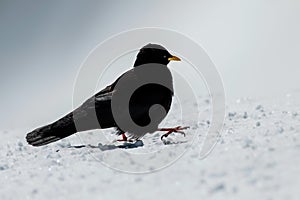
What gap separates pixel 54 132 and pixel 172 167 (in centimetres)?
227

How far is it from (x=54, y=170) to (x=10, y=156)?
1823 millimetres

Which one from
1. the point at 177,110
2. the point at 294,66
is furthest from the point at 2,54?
the point at 177,110

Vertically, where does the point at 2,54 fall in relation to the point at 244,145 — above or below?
above

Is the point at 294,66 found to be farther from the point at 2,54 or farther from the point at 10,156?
the point at 10,156

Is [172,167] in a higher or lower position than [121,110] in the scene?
lower

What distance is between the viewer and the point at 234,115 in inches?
320

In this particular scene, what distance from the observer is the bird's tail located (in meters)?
6.40

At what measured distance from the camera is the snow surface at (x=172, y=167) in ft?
12.9


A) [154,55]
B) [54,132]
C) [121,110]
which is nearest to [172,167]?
[121,110]

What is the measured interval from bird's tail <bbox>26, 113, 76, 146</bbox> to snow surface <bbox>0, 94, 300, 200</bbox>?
17 cm

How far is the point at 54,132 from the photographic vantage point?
649 centimetres

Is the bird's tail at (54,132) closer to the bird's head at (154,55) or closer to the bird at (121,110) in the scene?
the bird at (121,110)

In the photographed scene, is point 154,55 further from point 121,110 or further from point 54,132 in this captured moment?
point 54,132

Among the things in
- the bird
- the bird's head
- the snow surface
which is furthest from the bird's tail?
the bird's head
